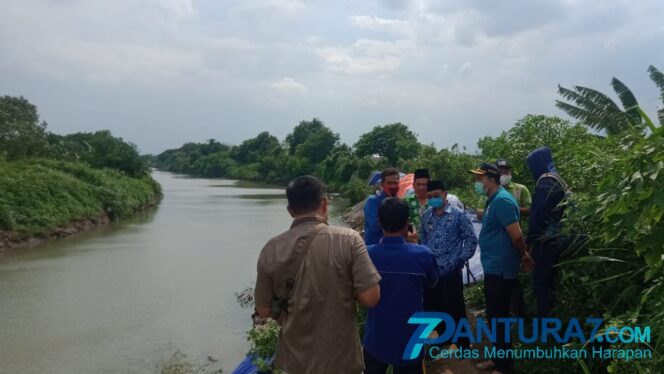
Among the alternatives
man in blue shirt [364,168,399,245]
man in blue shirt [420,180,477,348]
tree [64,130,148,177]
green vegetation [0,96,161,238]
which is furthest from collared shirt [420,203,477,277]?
tree [64,130,148,177]

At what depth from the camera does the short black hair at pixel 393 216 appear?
2.60 meters

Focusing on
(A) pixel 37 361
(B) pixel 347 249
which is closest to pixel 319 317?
(B) pixel 347 249

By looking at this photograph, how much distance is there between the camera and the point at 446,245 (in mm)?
3762

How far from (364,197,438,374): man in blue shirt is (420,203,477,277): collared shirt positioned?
3.63 feet

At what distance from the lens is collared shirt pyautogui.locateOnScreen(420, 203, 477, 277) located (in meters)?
3.70

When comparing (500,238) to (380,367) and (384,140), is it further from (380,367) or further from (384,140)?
(384,140)

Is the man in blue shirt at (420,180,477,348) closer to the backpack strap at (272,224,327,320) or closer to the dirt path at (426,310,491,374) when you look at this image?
the dirt path at (426,310,491,374)

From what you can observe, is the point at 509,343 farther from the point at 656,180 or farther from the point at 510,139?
the point at 510,139

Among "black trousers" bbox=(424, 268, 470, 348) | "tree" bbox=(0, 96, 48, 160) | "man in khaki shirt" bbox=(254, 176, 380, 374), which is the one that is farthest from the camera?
"tree" bbox=(0, 96, 48, 160)

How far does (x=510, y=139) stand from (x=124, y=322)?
7.04 meters

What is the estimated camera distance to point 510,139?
18.9 ft

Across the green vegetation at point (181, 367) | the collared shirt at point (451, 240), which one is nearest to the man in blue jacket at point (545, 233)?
the collared shirt at point (451, 240)

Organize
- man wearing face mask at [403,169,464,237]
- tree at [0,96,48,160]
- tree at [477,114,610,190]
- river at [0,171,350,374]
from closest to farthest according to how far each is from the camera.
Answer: man wearing face mask at [403,169,464,237]
tree at [477,114,610,190]
river at [0,171,350,374]
tree at [0,96,48,160]

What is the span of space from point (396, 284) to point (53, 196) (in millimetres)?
20373
